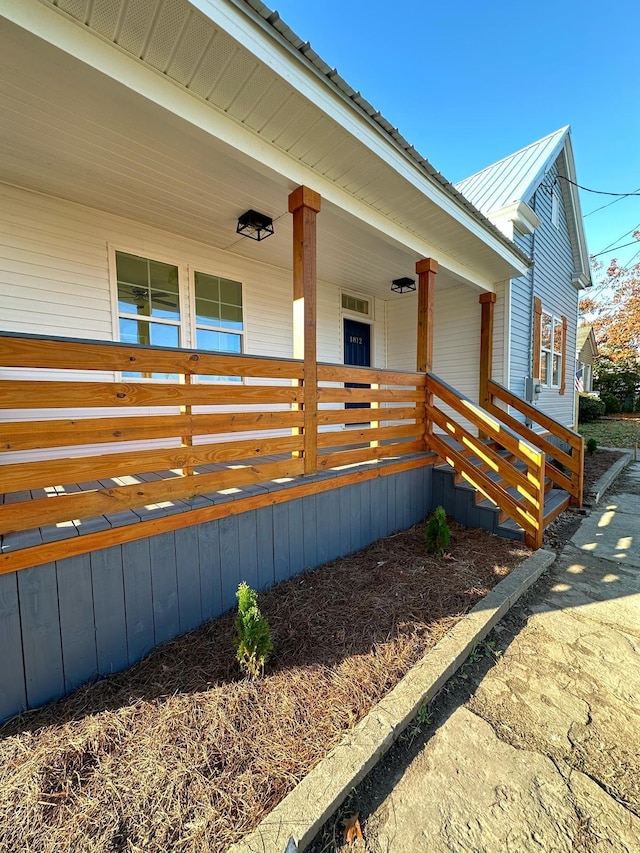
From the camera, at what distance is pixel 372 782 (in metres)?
1.48

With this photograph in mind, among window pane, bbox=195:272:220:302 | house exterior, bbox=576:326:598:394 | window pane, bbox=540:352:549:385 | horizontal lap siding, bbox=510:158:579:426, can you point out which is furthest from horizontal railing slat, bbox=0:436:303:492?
house exterior, bbox=576:326:598:394

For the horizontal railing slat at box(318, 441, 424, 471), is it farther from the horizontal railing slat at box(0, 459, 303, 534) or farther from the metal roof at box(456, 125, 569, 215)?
the metal roof at box(456, 125, 569, 215)

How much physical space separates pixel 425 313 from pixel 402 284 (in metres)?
1.73

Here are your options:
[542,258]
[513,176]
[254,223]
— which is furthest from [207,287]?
[542,258]

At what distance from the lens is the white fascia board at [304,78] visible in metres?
1.99

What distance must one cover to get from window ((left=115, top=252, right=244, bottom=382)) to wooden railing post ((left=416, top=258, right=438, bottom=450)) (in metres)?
2.34

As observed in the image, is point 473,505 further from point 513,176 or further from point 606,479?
point 513,176

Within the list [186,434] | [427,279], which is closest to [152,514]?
[186,434]

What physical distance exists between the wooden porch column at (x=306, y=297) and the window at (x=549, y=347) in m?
5.16

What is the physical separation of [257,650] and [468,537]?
2.60 m

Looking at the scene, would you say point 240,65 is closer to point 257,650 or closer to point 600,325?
point 257,650

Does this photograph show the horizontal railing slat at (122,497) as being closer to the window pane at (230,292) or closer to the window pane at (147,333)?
the window pane at (147,333)

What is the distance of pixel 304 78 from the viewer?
94.3 inches

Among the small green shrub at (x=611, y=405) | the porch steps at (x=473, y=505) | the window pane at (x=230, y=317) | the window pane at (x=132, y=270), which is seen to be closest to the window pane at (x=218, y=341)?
the window pane at (x=230, y=317)
